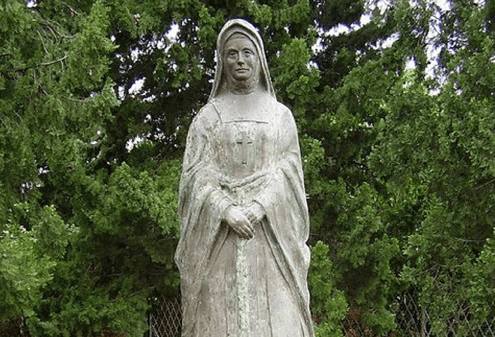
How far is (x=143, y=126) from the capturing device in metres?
12.4

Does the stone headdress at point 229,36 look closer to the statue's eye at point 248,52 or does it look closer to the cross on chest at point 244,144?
the statue's eye at point 248,52

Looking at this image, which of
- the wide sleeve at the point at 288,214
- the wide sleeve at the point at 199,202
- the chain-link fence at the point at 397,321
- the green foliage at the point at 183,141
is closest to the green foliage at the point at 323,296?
the green foliage at the point at 183,141

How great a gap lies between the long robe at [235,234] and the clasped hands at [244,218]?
40 millimetres

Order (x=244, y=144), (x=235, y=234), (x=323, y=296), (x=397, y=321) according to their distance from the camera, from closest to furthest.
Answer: (x=235, y=234) → (x=244, y=144) → (x=323, y=296) → (x=397, y=321)

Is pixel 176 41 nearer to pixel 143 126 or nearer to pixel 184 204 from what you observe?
pixel 143 126

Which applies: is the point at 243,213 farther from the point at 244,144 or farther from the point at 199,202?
the point at 244,144

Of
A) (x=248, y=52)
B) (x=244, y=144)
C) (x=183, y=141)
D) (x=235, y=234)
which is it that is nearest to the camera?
(x=235, y=234)

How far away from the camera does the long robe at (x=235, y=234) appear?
5547mm

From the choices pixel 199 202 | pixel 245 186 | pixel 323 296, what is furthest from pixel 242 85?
pixel 323 296

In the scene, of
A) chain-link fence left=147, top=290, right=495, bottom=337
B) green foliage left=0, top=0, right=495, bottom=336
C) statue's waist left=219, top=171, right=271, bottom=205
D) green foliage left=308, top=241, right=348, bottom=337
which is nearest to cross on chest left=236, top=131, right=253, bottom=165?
statue's waist left=219, top=171, right=271, bottom=205

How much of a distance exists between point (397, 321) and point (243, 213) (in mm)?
10453

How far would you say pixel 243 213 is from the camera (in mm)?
5516

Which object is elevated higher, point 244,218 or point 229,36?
point 229,36

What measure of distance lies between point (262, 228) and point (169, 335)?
910 cm
